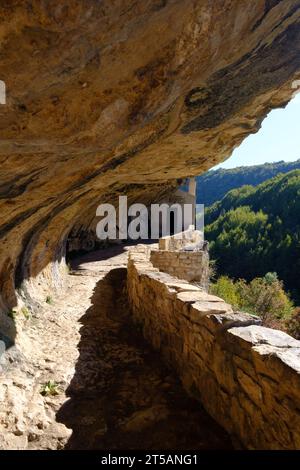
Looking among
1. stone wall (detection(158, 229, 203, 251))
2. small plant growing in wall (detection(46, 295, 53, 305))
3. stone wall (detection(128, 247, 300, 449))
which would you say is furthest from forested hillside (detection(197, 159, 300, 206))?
stone wall (detection(128, 247, 300, 449))

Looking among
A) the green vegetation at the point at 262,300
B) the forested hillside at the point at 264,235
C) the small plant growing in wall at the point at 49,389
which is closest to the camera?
the small plant growing in wall at the point at 49,389

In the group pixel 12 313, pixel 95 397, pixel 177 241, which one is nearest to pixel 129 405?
pixel 95 397

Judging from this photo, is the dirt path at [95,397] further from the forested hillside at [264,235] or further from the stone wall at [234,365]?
the forested hillside at [264,235]

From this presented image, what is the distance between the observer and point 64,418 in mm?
3189

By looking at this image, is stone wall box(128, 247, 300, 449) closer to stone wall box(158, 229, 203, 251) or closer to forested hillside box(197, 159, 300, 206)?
stone wall box(158, 229, 203, 251)

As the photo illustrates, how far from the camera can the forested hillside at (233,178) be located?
91.5 metres

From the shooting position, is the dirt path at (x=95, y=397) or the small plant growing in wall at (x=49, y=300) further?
the small plant growing in wall at (x=49, y=300)

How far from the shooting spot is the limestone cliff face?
250 centimetres

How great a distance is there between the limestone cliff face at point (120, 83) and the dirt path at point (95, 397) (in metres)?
1.12

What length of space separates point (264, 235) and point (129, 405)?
4921 cm

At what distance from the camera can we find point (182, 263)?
8.55m

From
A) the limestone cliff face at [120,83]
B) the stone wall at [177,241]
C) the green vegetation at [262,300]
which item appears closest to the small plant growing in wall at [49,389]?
the limestone cliff face at [120,83]

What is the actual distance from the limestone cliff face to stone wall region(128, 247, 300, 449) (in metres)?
1.87

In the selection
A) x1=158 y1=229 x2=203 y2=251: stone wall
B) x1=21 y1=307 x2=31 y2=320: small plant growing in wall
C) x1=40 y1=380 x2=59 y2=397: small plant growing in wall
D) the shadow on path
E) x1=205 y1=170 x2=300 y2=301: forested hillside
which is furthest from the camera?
x1=205 y1=170 x2=300 y2=301: forested hillside
